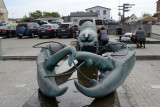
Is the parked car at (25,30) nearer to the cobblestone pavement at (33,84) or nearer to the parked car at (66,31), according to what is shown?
the parked car at (66,31)

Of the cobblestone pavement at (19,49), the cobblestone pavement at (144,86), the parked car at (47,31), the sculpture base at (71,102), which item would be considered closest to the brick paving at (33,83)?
the cobblestone pavement at (144,86)

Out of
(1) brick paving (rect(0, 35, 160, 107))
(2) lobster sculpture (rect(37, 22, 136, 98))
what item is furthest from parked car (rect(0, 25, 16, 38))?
(2) lobster sculpture (rect(37, 22, 136, 98))

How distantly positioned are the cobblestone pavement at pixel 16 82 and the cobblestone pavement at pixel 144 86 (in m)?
2.80

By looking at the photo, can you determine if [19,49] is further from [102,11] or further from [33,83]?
[102,11]

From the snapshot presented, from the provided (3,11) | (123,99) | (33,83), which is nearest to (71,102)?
(123,99)

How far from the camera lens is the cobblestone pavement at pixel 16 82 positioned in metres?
5.66

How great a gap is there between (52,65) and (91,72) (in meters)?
2.26

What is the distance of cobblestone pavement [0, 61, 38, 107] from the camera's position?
566 cm

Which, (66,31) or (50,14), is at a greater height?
(50,14)

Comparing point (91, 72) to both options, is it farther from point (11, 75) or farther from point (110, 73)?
point (11, 75)

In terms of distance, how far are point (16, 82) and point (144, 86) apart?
409 centimetres

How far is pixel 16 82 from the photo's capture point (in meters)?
7.25

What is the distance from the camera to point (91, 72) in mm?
6055

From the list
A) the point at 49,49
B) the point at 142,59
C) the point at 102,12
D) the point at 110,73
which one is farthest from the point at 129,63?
the point at 102,12
